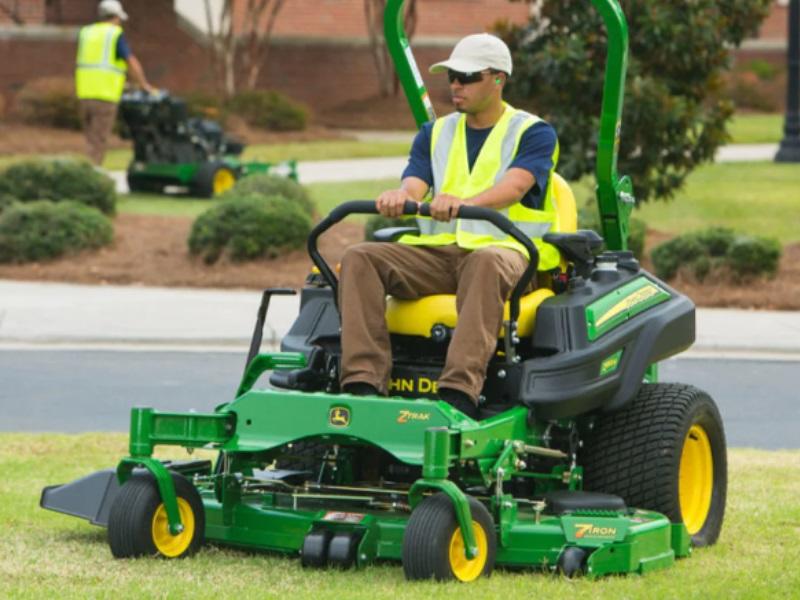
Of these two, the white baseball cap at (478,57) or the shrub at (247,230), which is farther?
the shrub at (247,230)

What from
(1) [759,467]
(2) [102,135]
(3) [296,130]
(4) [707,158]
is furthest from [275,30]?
(1) [759,467]

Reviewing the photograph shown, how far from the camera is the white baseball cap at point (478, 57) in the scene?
25.6 feet

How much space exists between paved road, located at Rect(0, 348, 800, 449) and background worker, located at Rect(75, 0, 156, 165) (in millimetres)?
8776

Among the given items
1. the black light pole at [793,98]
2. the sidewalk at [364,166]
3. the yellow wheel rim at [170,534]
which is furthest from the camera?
the black light pole at [793,98]

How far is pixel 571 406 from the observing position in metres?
7.36

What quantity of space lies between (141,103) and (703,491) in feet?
52.4

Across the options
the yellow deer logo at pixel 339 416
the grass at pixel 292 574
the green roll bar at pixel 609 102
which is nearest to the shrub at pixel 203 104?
the green roll bar at pixel 609 102

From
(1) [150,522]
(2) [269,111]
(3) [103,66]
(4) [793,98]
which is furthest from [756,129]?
(1) [150,522]

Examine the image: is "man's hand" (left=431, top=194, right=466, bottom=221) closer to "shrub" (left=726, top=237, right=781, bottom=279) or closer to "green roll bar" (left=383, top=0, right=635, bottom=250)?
"green roll bar" (left=383, top=0, right=635, bottom=250)

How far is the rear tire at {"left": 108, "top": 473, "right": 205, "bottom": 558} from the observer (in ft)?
23.2

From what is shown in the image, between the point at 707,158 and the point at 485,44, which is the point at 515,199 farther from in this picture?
the point at 707,158

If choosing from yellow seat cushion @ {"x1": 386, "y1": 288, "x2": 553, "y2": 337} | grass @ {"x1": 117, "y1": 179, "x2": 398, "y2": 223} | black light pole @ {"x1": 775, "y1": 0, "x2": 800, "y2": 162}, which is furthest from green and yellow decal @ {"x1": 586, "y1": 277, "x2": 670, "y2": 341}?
black light pole @ {"x1": 775, "y1": 0, "x2": 800, "y2": 162}

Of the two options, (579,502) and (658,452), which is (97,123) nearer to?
(658,452)

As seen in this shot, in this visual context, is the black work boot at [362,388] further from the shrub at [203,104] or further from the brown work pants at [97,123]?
the shrub at [203,104]
